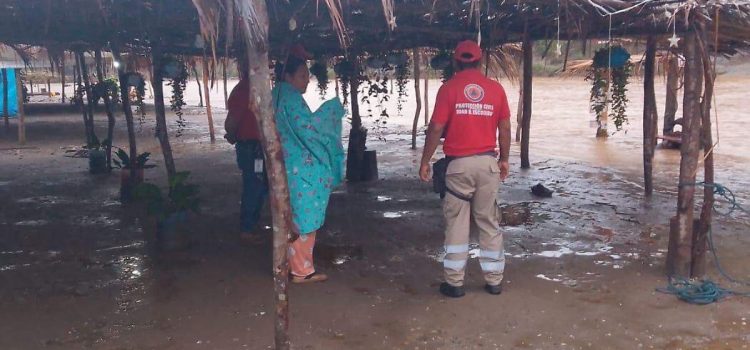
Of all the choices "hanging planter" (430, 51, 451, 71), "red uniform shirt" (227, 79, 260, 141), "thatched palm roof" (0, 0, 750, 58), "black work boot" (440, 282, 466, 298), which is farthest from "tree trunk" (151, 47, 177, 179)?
"hanging planter" (430, 51, 451, 71)

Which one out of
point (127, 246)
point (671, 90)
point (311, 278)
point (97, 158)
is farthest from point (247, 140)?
point (671, 90)

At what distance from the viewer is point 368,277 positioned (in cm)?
478

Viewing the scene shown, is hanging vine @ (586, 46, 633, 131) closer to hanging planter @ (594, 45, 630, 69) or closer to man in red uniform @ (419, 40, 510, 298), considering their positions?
hanging planter @ (594, 45, 630, 69)

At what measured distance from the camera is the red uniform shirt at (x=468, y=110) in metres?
4.09

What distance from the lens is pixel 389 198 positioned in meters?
7.61

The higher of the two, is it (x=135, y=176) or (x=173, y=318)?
(x=135, y=176)

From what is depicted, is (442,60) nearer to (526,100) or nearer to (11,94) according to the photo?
(526,100)

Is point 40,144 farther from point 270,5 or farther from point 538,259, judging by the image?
point 538,259

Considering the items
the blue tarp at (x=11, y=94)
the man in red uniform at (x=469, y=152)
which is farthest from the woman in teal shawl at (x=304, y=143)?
the blue tarp at (x=11, y=94)

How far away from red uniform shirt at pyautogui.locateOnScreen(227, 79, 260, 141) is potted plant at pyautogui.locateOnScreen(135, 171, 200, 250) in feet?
2.00

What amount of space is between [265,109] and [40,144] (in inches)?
451

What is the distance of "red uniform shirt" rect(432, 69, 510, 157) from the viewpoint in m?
4.09

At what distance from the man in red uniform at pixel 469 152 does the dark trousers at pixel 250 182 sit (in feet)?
5.40

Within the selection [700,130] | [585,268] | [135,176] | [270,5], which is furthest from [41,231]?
[700,130]
